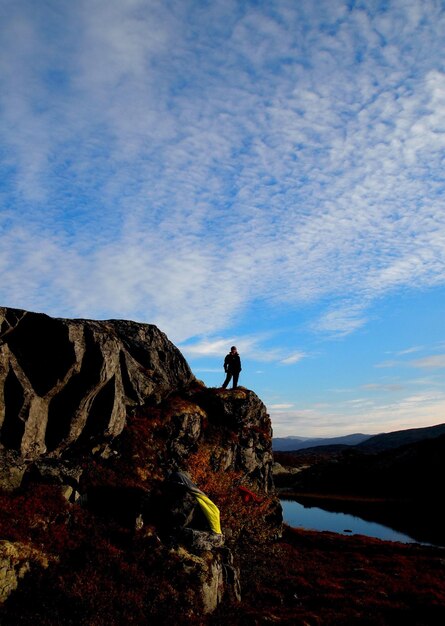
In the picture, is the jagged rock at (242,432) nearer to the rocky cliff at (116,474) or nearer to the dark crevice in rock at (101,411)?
the rocky cliff at (116,474)

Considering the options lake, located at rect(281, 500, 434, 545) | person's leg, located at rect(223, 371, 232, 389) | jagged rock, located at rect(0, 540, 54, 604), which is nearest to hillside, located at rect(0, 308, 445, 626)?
jagged rock, located at rect(0, 540, 54, 604)

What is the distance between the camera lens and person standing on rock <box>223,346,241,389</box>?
35.1 metres

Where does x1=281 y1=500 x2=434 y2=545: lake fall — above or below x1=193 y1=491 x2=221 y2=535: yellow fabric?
below

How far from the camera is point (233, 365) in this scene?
117 ft

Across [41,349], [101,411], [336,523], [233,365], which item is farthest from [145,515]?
[336,523]

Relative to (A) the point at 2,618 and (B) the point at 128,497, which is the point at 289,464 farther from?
(A) the point at 2,618

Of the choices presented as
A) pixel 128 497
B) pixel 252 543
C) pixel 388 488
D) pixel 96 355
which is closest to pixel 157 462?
pixel 128 497

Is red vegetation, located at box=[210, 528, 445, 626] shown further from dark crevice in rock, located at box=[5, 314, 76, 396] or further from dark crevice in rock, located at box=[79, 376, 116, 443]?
dark crevice in rock, located at box=[5, 314, 76, 396]

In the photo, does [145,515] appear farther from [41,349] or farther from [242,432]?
[242,432]

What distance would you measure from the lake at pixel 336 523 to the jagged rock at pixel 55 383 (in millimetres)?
33619

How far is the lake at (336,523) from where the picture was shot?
147 feet

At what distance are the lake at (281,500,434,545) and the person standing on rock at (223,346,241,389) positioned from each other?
23340 mm

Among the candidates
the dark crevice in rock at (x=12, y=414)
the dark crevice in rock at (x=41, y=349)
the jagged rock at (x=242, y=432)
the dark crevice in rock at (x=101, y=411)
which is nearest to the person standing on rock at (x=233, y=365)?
the jagged rock at (x=242, y=432)

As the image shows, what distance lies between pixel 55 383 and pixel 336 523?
4550 centimetres
